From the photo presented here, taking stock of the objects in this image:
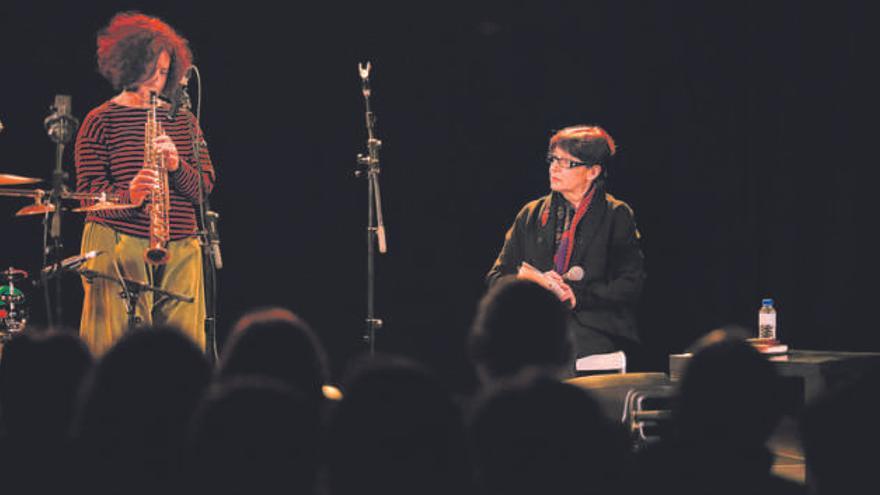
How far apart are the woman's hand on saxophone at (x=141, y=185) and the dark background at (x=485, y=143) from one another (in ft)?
5.27

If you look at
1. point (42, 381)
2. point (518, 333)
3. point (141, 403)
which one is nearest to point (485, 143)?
point (518, 333)

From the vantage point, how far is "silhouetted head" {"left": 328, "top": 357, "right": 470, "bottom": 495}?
5.22ft

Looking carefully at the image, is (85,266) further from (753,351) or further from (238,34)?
(753,351)

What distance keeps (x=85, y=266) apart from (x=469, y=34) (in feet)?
9.42

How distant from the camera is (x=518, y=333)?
2.19 meters

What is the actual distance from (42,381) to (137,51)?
131 inches

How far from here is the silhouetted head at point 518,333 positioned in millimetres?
2152

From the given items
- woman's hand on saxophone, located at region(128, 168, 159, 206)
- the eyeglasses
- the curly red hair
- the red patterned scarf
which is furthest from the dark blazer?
the curly red hair

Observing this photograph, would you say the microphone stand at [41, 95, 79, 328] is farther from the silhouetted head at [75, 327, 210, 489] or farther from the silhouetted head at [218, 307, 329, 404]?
the silhouetted head at [75, 327, 210, 489]

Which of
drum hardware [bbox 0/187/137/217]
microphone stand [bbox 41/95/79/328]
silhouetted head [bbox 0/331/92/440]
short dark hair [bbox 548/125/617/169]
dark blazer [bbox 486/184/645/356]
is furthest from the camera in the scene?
short dark hair [bbox 548/125/617/169]

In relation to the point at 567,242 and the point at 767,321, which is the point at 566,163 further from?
the point at 767,321

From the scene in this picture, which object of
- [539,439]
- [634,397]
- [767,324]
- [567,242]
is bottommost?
Answer: [634,397]

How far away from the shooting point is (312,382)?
1985mm

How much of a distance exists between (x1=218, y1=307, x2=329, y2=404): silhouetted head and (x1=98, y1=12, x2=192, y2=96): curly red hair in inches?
127
